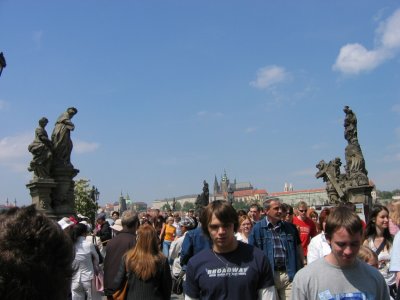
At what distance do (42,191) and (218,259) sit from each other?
32.8ft

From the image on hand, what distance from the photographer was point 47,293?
4.56 ft

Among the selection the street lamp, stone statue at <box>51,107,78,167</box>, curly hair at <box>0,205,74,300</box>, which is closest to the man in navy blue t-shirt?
curly hair at <box>0,205,74,300</box>

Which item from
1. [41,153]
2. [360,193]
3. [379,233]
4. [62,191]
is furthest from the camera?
[360,193]

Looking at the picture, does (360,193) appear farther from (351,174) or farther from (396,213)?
(396,213)

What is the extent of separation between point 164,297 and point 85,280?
2054 millimetres

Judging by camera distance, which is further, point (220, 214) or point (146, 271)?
point (146, 271)

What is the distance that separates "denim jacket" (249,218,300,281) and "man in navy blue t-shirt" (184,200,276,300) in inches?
73.9

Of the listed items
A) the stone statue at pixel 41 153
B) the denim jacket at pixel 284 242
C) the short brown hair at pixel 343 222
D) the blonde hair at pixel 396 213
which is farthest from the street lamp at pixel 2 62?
the short brown hair at pixel 343 222

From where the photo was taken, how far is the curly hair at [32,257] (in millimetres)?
1350

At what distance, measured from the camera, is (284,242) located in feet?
18.5

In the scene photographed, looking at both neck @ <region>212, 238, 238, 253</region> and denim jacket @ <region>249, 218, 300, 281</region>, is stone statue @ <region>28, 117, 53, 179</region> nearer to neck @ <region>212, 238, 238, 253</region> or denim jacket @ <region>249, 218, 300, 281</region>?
denim jacket @ <region>249, 218, 300, 281</region>

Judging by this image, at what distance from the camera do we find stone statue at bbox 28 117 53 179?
12500 millimetres

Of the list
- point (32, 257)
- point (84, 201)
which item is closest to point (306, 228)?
point (32, 257)

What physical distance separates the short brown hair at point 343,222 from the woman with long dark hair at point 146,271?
234 cm
